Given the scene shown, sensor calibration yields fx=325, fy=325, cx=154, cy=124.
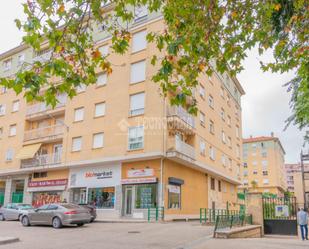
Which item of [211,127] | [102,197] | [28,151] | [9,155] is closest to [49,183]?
[28,151]

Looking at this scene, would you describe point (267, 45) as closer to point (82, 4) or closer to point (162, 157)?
point (82, 4)

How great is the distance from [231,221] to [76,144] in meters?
16.8

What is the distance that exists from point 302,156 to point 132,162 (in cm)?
1272

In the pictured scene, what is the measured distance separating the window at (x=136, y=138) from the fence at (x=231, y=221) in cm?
950

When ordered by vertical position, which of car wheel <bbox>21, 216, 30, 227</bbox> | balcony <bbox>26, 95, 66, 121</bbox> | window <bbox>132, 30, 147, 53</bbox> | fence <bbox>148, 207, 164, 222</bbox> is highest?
window <bbox>132, 30, 147, 53</bbox>

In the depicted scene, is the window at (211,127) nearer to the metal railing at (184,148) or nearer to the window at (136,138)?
the metal railing at (184,148)

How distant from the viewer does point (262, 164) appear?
76.1m

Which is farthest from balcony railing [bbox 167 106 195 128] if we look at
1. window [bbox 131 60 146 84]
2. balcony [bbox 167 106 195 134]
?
window [bbox 131 60 146 84]

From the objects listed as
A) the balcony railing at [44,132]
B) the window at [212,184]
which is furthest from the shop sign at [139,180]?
the window at [212,184]

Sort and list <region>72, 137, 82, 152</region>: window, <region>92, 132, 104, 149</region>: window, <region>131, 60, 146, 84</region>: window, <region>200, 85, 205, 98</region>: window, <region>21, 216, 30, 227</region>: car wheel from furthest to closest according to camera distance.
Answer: <region>200, 85, 205, 98</region>: window
<region>72, 137, 82, 152</region>: window
<region>92, 132, 104, 149</region>: window
<region>131, 60, 146, 84</region>: window
<region>21, 216, 30, 227</region>: car wheel

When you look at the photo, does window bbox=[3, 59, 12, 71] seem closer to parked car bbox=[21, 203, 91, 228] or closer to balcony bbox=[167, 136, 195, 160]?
balcony bbox=[167, 136, 195, 160]

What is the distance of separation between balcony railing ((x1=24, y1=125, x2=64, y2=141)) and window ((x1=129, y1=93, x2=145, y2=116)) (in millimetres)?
7969

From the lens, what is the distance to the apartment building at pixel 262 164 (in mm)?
73875

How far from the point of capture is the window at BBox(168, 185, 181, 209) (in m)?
23.8
